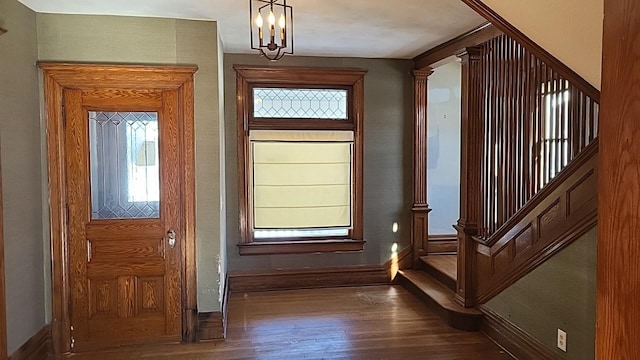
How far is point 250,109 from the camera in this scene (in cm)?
516

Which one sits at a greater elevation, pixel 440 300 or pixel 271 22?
pixel 271 22

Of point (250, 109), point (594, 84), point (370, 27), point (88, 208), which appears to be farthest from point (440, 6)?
point (88, 208)

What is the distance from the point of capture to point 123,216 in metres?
3.72

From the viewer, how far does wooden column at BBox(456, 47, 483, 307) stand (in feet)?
13.5

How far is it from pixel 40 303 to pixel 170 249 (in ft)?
3.28

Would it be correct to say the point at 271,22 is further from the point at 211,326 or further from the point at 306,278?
the point at 306,278

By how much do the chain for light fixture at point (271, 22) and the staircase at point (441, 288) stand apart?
2.65 metres

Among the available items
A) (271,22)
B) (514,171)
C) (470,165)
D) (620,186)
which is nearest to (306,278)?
(470,165)

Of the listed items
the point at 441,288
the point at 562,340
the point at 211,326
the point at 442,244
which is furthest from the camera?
the point at 442,244

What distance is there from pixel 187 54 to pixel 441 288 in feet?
10.7

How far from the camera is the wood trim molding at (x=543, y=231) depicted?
2.91m

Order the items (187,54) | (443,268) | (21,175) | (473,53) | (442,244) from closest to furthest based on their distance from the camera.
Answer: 1. (21,175)
2. (187,54)
3. (473,53)
4. (443,268)
5. (442,244)

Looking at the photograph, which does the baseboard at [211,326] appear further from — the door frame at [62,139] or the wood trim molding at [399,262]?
the wood trim molding at [399,262]

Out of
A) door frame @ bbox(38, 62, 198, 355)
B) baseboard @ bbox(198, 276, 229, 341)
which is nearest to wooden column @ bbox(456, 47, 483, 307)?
baseboard @ bbox(198, 276, 229, 341)
